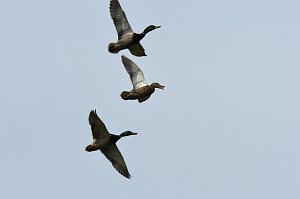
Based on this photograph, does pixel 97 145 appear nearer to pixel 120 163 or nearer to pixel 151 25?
pixel 120 163

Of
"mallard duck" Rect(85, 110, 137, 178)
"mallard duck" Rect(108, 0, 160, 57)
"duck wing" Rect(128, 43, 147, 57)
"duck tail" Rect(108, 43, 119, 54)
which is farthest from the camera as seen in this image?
"duck wing" Rect(128, 43, 147, 57)

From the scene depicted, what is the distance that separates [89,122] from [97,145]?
39.7 inches

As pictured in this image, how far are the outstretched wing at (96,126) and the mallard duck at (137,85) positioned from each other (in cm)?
139

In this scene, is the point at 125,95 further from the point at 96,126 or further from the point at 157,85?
the point at 96,126

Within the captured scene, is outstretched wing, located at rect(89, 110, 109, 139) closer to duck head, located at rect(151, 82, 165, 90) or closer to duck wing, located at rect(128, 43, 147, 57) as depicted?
duck head, located at rect(151, 82, 165, 90)

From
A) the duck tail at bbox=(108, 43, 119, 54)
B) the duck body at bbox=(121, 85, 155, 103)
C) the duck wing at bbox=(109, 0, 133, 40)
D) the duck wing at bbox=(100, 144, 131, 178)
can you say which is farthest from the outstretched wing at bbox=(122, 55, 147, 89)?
the duck wing at bbox=(100, 144, 131, 178)

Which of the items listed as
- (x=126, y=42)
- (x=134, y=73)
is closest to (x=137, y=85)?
(x=134, y=73)

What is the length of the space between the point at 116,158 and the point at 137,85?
9.59 feet

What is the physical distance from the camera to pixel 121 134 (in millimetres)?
44500

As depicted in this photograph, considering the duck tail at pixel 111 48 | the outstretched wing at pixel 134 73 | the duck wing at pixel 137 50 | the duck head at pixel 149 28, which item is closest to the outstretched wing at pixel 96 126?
the outstretched wing at pixel 134 73

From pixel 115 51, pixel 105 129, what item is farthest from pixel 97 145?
pixel 115 51

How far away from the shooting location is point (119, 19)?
44938mm

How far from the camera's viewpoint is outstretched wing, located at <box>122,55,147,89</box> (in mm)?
45312

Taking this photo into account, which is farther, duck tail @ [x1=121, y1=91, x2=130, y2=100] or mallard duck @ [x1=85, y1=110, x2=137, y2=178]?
duck tail @ [x1=121, y1=91, x2=130, y2=100]
